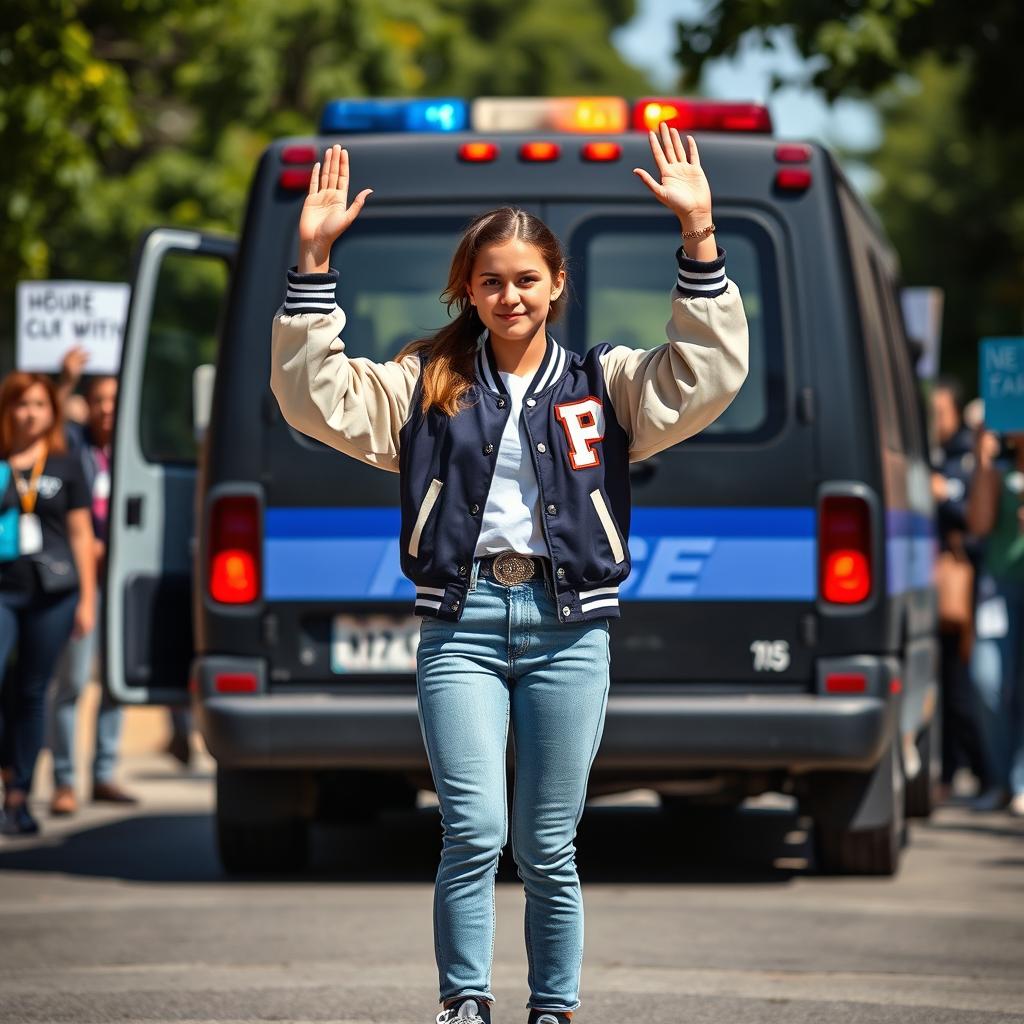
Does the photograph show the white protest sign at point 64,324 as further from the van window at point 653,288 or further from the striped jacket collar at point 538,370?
the striped jacket collar at point 538,370

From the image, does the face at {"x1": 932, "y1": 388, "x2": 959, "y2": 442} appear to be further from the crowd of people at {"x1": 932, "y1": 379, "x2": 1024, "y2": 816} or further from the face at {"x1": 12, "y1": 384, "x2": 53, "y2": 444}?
the face at {"x1": 12, "y1": 384, "x2": 53, "y2": 444}

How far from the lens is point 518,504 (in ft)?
15.0

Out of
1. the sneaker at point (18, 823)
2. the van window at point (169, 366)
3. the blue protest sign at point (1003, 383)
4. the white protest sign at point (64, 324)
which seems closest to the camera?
the van window at point (169, 366)

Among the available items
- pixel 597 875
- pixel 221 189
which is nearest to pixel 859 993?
pixel 597 875

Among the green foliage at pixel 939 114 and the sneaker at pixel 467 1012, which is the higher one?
the green foliage at pixel 939 114

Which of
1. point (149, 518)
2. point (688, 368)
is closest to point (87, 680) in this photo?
point (149, 518)

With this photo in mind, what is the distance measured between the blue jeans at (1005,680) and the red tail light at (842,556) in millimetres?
3426

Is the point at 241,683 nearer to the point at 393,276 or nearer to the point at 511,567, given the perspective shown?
the point at 393,276

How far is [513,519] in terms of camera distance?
15.0 feet

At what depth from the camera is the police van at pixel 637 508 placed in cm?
743

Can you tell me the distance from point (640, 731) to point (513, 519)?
293 centimetres

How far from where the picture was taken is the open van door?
26.5 feet

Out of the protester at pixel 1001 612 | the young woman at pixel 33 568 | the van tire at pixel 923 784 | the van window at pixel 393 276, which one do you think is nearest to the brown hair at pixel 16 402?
the young woman at pixel 33 568

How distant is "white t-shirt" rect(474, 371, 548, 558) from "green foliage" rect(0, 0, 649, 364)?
8.73 meters
